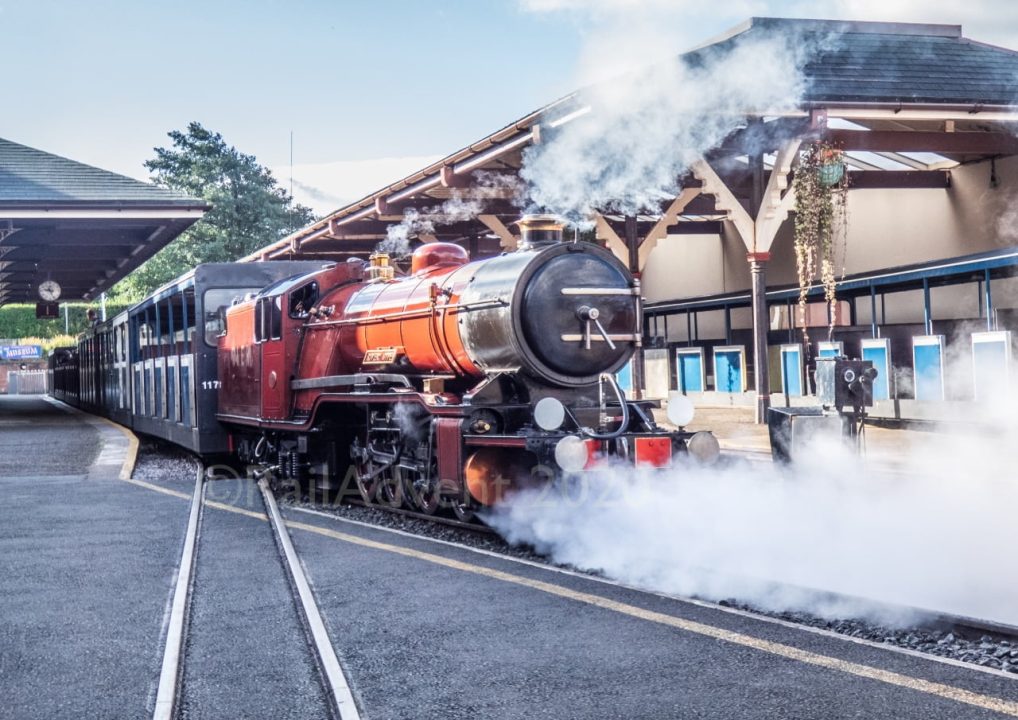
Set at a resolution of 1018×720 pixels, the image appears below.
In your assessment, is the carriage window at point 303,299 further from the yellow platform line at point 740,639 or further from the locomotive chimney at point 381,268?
the yellow platform line at point 740,639

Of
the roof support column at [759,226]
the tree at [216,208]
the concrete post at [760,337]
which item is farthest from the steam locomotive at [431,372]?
the tree at [216,208]

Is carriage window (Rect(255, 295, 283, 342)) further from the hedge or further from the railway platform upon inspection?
the hedge

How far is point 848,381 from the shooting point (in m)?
9.18

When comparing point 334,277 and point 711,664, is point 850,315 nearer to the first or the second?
point 334,277

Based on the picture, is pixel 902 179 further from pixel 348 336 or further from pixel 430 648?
pixel 430 648

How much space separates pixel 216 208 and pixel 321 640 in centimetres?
4619

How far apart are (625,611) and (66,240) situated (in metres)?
17.2

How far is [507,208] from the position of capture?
55.1ft

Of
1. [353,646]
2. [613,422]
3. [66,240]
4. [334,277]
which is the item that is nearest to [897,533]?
[613,422]

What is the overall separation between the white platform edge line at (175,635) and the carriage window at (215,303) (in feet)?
14.9

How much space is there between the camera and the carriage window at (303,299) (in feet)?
33.9

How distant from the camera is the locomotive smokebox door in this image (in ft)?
30.0

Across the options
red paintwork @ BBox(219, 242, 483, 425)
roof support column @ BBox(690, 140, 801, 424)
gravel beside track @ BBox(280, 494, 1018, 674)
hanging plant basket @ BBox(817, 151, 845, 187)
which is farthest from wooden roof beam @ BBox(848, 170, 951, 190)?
gravel beside track @ BBox(280, 494, 1018, 674)

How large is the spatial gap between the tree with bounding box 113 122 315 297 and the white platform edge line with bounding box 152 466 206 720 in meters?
39.1
